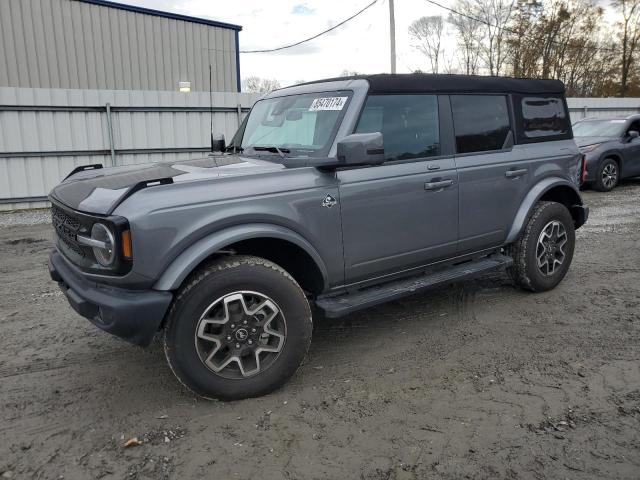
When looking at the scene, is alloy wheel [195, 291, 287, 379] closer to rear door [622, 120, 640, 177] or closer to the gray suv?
the gray suv

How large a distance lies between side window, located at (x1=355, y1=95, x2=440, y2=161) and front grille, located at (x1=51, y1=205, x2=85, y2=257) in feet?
6.23

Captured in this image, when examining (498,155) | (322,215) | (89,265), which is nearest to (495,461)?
(322,215)

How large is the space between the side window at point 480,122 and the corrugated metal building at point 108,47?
50.2 feet

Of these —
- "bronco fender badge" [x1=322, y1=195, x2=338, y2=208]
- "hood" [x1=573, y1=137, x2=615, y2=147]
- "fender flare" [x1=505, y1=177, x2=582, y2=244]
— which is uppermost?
"hood" [x1=573, y1=137, x2=615, y2=147]

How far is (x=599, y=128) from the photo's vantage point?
12.5 m

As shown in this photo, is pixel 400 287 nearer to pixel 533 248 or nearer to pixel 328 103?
pixel 328 103

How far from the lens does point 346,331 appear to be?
4.33 metres

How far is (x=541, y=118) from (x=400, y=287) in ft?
7.75

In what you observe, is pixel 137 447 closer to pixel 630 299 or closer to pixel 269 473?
pixel 269 473

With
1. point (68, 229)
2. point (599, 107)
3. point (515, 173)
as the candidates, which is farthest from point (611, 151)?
point (68, 229)

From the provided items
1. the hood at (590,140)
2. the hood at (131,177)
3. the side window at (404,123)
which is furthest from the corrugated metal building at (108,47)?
the side window at (404,123)

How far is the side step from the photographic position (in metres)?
3.55

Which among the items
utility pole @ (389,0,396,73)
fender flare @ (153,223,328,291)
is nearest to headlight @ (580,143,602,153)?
utility pole @ (389,0,396,73)

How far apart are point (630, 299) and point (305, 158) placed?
3.36 metres
